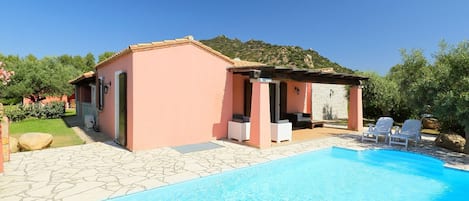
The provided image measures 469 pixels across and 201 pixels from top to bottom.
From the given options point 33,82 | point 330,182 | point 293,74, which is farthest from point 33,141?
point 33,82

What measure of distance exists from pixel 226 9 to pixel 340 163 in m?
21.4

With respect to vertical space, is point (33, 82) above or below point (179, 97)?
above

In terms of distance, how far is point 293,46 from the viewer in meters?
50.9

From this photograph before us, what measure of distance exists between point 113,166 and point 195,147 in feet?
11.7

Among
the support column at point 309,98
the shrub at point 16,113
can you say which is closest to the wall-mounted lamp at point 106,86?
the shrub at point 16,113

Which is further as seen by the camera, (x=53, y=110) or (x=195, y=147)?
(x=53, y=110)

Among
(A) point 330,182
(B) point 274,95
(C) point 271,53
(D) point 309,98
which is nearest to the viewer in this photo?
(A) point 330,182

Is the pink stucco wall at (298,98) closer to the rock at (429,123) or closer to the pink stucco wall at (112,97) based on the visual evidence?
the rock at (429,123)

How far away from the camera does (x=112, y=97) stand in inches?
497

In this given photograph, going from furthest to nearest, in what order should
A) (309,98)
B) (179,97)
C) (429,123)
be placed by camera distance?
(309,98), (429,123), (179,97)

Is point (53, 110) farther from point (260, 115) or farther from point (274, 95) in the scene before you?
point (260, 115)

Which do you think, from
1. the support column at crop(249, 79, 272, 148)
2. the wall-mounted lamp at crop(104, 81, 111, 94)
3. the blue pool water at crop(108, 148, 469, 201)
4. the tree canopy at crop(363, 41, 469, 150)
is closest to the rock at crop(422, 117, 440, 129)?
the tree canopy at crop(363, 41, 469, 150)

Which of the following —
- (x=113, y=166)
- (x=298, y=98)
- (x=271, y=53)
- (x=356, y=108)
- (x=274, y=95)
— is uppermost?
(x=271, y=53)

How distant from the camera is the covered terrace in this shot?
10.8 meters
